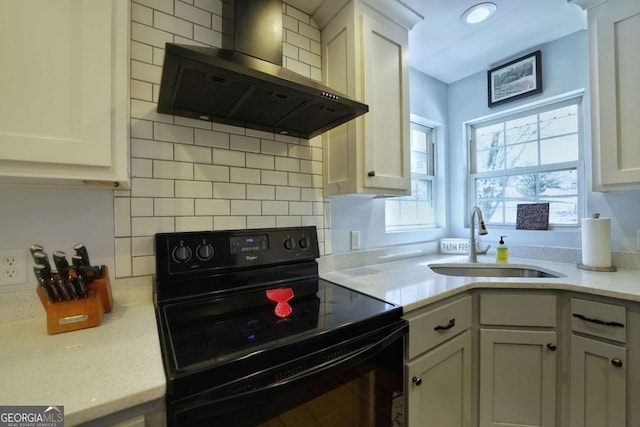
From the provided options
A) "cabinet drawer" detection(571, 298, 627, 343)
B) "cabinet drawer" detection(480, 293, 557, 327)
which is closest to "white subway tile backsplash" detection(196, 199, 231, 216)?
"cabinet drawer" detection(480, 293, 557, 327)

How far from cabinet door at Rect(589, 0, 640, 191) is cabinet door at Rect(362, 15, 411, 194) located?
1.00 metres

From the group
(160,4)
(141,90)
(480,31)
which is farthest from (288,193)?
(480,31)

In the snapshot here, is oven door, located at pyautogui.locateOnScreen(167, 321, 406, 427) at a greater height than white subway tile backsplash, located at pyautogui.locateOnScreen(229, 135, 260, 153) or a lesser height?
lesser

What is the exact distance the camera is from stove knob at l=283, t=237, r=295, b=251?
4.48 feet

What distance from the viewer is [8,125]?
2.26ft

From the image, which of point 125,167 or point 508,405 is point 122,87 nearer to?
point 125,167

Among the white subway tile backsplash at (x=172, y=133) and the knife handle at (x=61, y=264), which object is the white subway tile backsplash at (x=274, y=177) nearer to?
the white subway tile backsplash at (x=172, y=133)

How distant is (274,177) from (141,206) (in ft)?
2.04

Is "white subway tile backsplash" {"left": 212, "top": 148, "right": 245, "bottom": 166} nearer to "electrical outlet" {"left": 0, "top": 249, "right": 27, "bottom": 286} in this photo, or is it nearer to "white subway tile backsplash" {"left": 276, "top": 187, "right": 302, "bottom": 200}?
"white subway tile backsplash" {"left": 276, "top": 187, "right": 302, "bottom": 200}

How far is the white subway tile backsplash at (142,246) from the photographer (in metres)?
1.11

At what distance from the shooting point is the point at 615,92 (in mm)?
1433

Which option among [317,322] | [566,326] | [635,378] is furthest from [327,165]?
[635,378]

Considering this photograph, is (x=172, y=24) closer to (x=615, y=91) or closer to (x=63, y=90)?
(x=63, y=90)

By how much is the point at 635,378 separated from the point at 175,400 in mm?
1723
